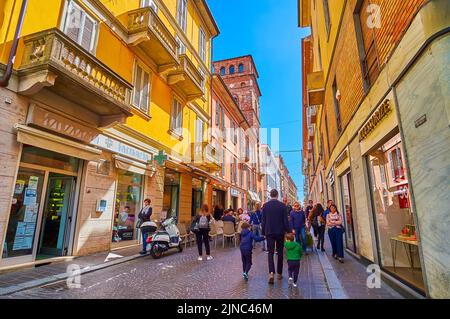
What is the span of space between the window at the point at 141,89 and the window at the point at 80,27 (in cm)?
237

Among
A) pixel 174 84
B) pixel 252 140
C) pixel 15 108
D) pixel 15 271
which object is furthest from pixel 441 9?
pixel 252 140

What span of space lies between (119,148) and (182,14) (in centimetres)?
969

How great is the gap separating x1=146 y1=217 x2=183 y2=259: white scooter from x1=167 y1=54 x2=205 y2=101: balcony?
7.26 metres

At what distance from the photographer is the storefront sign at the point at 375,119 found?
483 centimetres

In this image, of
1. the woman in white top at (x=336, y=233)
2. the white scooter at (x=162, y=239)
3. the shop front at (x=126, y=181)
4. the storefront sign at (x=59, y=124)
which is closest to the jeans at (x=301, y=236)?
the woman in white top at (x=336, y=233)

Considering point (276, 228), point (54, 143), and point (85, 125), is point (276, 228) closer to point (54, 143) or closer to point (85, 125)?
point (54, 143)

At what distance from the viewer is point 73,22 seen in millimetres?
7938

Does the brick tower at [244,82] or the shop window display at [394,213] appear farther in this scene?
the brick tower at [244,82]

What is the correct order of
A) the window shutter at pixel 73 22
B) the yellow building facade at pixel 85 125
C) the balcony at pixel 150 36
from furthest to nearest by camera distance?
1. the balcony at pixel 150 36
2. the window shutter at pixel 73 22
3. the yellow building facade at pixel 85 125

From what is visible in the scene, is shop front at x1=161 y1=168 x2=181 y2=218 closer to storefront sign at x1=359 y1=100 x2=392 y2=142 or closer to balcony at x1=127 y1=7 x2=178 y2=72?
balcony at x1=127 y1=7 x2=178 y2=72

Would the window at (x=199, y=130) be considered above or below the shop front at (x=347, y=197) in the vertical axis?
above

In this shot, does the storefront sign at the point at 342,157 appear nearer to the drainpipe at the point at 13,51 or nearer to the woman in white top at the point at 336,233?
the woman in white top at the point at 336,233

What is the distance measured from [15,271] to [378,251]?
841 centimetres

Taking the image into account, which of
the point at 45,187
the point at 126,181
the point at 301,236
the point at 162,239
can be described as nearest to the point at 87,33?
the point at 45,187
